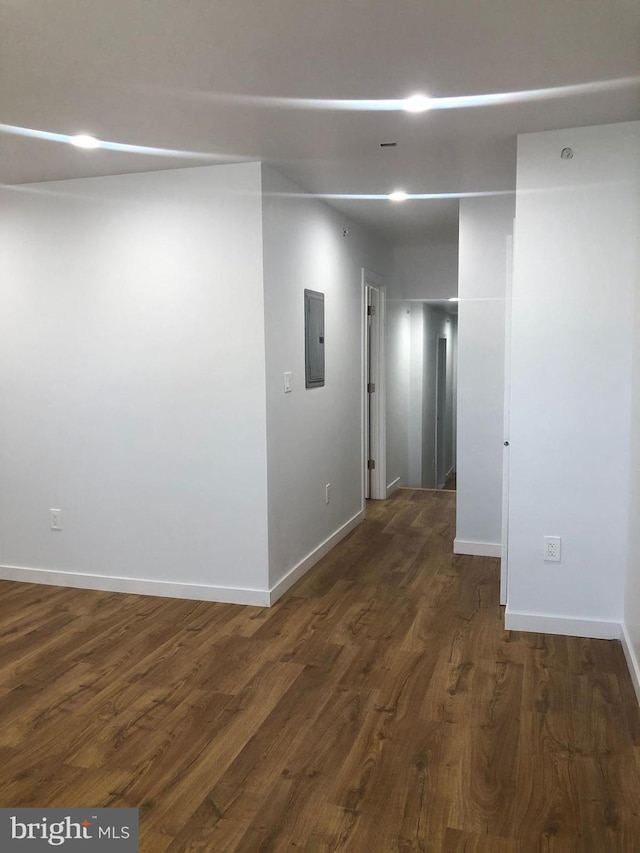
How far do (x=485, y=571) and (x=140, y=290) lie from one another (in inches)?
112

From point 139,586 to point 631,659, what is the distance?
9.02 feet

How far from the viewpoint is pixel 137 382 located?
4.10 metres

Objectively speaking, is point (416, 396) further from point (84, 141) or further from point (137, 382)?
point (84, 141)

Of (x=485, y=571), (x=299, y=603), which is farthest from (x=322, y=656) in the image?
(x=485, y=571)

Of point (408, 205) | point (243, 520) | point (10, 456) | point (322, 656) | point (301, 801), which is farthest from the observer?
point (408, 205)

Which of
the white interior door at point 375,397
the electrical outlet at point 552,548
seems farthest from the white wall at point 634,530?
the white interior door at point 375,397

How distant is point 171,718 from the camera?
275 centimetres

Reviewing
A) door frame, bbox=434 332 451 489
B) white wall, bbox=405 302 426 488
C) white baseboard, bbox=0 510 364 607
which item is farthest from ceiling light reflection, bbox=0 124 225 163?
door frame, bbox=434 332 451 489

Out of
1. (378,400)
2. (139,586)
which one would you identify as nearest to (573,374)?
(139,586)

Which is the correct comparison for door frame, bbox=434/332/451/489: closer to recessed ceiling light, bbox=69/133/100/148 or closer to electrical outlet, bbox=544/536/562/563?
electrical outlet, bbox=544/536/562/563

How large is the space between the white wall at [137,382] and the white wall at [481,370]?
1.68 m

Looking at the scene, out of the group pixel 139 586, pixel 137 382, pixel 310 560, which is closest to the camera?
pixel 137 382

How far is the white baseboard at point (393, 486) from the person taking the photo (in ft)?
22.9

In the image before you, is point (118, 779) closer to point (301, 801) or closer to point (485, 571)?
point (301, 801)
